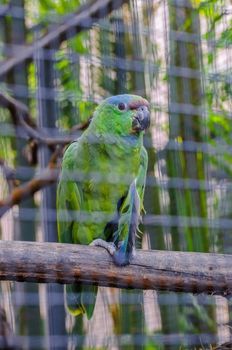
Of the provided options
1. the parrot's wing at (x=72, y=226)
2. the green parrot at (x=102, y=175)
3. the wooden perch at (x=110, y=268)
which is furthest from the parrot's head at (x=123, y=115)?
the wooden perch at (x=110, y=268)

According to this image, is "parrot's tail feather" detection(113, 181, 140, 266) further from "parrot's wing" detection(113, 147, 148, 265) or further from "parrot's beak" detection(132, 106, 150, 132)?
"parrot's beak" detection(132, 106, 150, 132)

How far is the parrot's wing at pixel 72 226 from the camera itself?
39.5 inches

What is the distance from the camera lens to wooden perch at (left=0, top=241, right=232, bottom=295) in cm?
73

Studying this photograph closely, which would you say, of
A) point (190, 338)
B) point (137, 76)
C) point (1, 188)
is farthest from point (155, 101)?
point (190, 338)

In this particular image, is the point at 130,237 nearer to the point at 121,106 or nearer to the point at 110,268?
the point at 110,268

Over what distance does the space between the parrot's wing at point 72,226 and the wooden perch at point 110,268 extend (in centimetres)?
22

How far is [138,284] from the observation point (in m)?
0.79

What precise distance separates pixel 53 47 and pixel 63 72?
99 millimetres

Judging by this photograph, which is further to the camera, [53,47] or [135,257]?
[53,47]

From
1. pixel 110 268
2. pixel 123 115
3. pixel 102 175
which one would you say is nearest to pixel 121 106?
pixel 123 115

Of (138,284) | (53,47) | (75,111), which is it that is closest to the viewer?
(138,284)

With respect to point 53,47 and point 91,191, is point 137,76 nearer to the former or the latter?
point 53,47

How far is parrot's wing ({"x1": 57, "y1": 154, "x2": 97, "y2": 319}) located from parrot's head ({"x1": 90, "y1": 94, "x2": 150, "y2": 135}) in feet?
0.38

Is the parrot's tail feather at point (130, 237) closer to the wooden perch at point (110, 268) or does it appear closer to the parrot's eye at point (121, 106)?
the wooden perch at point (110, 268)
